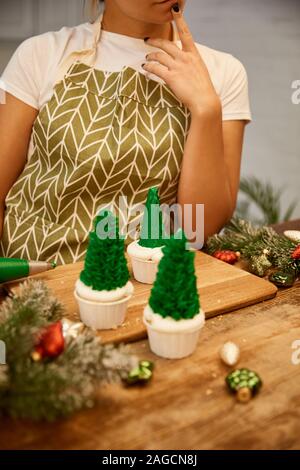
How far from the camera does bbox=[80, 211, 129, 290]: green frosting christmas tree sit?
88 cm

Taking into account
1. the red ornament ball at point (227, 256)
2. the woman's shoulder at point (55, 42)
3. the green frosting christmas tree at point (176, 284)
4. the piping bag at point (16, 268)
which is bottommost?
the red ornament ball at point (227, 256)

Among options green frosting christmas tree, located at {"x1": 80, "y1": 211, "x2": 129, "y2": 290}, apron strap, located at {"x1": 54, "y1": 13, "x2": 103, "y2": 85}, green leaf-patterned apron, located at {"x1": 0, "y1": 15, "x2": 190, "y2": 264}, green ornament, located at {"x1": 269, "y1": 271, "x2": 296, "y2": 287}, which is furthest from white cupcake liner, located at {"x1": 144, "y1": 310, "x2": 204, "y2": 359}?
apron strap, located at {"x1": 54, "y1": 13, "x2": 103, "y2": 85}

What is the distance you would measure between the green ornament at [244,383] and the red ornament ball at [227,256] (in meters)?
0.48

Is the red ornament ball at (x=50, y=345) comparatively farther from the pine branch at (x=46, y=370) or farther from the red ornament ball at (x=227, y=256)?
the red ornament ball at (x=227, y=256)

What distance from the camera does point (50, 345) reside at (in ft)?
2.44

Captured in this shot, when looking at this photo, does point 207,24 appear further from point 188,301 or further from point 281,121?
point 188,301

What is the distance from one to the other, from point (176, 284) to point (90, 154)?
61cm

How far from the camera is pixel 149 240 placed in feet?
3.64

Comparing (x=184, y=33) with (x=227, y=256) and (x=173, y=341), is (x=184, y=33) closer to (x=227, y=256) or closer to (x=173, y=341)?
(x=227, y=256)

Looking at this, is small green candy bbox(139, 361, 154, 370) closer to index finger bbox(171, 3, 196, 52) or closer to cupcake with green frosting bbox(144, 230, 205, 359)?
cupcake with green frosting bbox(144, 230, 205, 359)

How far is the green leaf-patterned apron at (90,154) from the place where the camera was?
133 centimetres

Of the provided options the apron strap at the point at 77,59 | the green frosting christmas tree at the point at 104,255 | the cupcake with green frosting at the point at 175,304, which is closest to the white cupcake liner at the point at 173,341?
the cupcake with green frosting at the point at 175,304

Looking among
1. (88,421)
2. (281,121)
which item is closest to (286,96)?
(281,121)

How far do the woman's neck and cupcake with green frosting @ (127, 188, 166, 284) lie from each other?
0.57m
